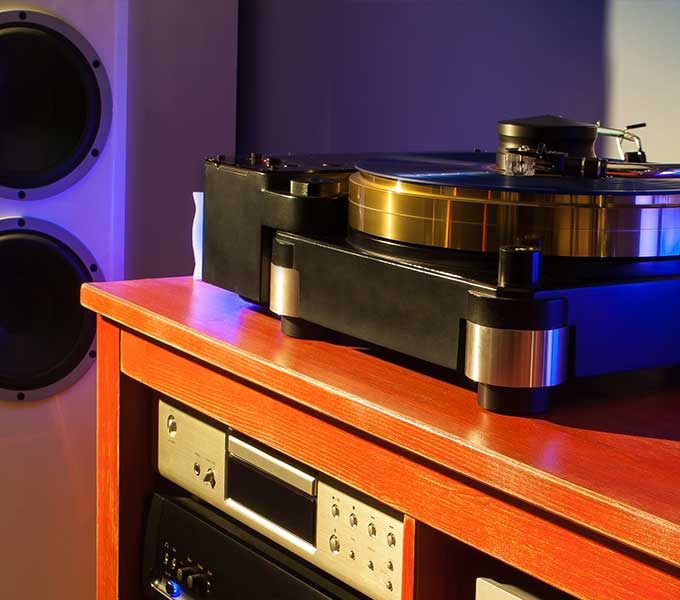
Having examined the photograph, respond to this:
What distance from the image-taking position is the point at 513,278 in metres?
0.65

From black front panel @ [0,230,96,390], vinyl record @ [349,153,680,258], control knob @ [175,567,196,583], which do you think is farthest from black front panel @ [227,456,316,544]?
black front panel @ [0,230,96,390]

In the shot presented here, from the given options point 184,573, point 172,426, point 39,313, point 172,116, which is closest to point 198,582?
point 184,573

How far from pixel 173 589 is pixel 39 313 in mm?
711

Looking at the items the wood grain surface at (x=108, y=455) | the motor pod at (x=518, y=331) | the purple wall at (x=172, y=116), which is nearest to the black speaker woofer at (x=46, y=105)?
the purple wall at (x=172, y=116)

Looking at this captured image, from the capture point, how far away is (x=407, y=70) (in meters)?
1.63

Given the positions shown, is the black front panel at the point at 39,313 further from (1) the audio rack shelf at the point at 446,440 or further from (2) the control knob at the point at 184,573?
(2) the control knob at the point at 184,573

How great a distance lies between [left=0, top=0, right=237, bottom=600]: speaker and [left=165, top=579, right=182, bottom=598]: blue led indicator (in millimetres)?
674

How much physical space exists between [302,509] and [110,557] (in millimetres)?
340

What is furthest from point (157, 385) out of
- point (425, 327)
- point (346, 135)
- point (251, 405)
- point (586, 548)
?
point (346, 135)

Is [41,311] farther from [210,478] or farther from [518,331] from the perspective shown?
[518,331]

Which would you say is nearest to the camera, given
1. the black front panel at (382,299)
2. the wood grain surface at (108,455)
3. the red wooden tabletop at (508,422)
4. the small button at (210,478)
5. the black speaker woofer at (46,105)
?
the red wooden tabletop at (508,422)

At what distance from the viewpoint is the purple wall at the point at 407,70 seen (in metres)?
1.34

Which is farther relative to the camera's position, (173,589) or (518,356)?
(173,589)

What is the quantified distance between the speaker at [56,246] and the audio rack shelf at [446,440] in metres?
0.61
